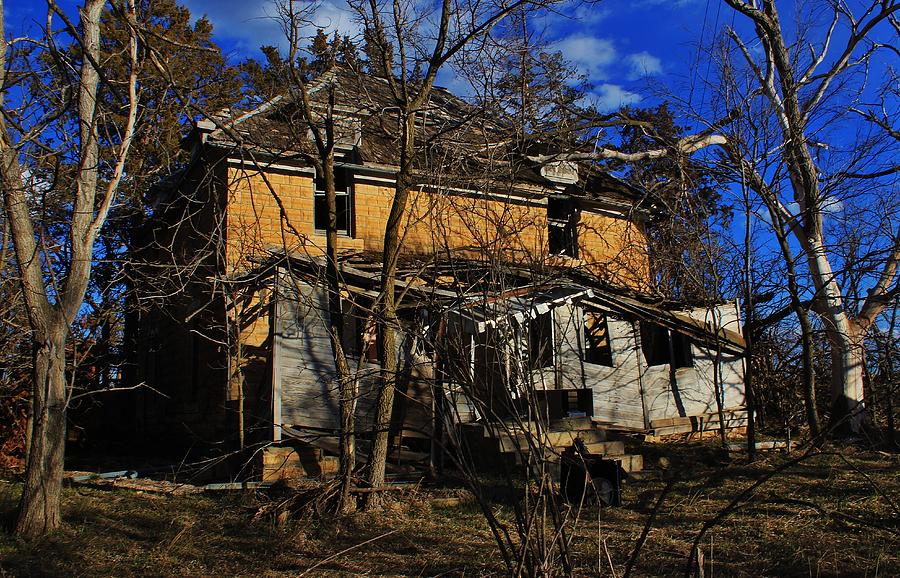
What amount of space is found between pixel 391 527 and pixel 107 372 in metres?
13.0

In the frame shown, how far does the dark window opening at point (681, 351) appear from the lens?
1562cm

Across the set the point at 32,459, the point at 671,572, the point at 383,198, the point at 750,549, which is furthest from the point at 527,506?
the point at 383,198

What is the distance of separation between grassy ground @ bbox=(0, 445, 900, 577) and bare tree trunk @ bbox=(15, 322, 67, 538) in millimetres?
228

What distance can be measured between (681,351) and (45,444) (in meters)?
12.4

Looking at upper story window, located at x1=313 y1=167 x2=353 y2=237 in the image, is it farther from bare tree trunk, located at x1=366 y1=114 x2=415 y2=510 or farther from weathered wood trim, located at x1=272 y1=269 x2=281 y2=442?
bare tree trunk, located at x1=366 y1=114 x2=415 y2=510

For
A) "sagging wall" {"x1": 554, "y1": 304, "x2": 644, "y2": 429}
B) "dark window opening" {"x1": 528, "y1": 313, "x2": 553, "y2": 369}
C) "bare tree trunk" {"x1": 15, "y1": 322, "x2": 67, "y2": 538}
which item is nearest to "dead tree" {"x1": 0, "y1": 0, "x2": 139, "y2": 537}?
"bare tree trunk" {"x1": 15, "y1": 322, "x2": 67, "y2": 538}

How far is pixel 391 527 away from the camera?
790 cm

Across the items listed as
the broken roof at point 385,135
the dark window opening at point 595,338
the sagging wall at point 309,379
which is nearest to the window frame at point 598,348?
the dark window opening at point 595,338

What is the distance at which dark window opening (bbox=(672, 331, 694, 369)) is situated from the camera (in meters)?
15.6

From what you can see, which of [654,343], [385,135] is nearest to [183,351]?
[385,135]

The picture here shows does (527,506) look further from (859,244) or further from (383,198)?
(383,198)

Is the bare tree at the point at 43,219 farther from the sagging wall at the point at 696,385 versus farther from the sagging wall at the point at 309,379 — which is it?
the sagging wall at the point at 696,385

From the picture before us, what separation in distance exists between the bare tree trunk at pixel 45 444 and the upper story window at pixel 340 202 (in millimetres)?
7813

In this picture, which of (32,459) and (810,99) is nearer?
(32,459)
